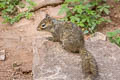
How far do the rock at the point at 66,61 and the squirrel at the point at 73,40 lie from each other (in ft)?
0.51

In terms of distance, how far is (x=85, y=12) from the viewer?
741 cm

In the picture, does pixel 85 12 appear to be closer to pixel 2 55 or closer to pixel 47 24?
pixel 47 24

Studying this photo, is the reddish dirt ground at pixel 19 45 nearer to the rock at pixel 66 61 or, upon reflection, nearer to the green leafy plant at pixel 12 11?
the green leafy plant at pixel 12 11

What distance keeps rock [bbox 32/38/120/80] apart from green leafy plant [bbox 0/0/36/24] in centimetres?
258

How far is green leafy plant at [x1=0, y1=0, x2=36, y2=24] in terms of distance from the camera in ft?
24.7

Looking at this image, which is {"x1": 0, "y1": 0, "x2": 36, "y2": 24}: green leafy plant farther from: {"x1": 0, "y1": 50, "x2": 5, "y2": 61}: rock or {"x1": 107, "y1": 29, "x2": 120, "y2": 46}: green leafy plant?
{"x1": 107, "y1": 29, "x2": 120, "y2": 46}: green leafy plant

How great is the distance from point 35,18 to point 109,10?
2.66 metres

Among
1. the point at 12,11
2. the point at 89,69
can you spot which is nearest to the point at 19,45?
the point at 12,11

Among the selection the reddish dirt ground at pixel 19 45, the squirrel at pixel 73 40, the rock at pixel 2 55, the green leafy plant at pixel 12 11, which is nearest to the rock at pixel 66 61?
the squirrel at pixel 73 40

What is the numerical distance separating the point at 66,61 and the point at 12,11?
419 centimetres

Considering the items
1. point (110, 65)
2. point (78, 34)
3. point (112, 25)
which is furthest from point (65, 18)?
point (110, 65)

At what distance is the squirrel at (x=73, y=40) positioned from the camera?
379cm

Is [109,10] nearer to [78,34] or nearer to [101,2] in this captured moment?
[101,2]

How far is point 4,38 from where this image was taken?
6.70 meters
